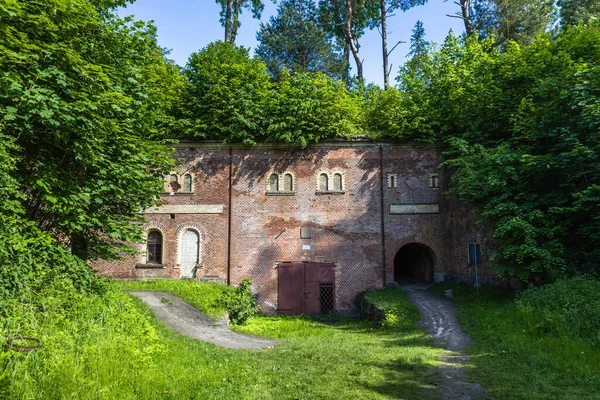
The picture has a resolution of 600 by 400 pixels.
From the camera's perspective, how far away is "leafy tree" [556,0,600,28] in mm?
24331

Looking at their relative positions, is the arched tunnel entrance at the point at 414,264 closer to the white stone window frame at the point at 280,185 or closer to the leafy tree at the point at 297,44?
the white stone window frame at the point at 280,185

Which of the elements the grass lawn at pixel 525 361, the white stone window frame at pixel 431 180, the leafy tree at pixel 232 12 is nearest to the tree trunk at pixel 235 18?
the leafy tree at pixel 232 12

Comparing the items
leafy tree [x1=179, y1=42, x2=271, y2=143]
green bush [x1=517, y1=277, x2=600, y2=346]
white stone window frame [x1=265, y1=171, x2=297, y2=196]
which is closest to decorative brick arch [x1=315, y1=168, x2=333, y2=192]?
white stone window frame [x1=265, y1=171, x2=297, y2=196]

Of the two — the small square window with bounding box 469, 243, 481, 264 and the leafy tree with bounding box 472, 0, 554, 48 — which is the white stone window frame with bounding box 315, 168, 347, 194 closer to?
the small square window with bounding box 469, 243, 481, 264

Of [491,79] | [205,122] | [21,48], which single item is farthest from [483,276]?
[21,48]

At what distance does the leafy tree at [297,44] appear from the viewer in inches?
1241

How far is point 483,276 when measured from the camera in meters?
15.8

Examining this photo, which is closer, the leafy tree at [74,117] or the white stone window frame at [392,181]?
the leafy tree at [74,117]

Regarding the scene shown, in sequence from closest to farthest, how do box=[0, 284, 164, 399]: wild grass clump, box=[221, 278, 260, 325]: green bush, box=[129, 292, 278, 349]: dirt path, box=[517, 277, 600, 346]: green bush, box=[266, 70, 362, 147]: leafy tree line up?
box=[0, 284, 164, 399]: wild grass clump
box=[517, 277, 600, 346]: green bush
box=[129, 292, 278, 349]: dirt path
box=[221, 278, 260, 325]: green bush
box=[266, 70, 362, 147]: leafy tree

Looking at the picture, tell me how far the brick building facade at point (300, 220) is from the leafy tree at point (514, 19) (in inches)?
557

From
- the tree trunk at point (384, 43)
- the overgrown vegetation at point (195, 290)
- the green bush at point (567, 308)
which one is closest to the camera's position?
the green bush at point (567, 308)

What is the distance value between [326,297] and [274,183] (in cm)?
594

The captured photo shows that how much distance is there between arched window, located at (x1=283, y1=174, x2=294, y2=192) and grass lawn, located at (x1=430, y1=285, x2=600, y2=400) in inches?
393

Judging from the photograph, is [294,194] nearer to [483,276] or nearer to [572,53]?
[483,276]
